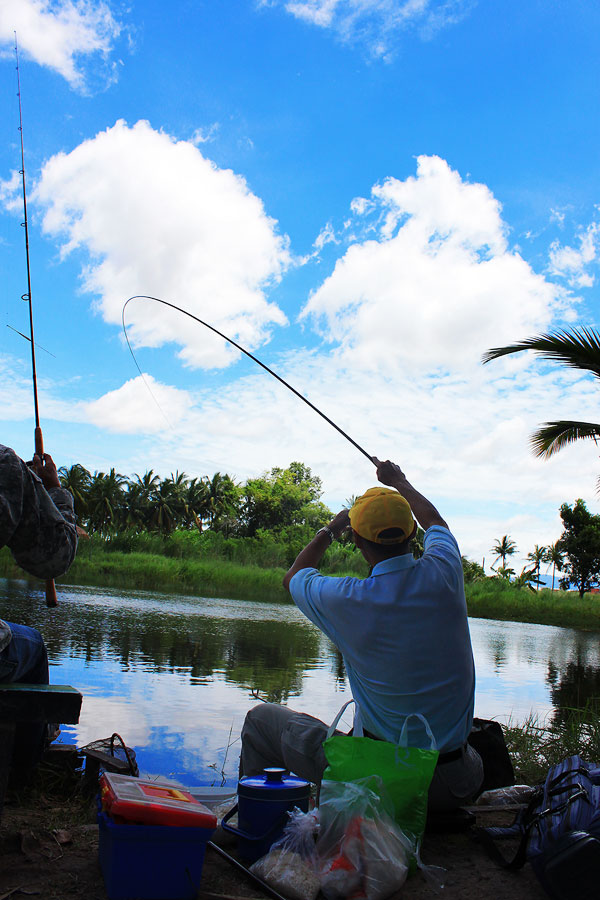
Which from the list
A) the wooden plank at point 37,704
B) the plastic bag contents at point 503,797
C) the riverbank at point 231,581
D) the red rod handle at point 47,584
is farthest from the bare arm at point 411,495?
the riverbank at point 231,581

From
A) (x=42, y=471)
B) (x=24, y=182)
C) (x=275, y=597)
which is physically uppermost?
(x=24, y=182)

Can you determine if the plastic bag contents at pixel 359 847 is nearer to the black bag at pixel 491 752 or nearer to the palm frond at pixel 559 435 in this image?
the black bag at pixel 491 752

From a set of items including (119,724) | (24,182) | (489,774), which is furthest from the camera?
(24,182)

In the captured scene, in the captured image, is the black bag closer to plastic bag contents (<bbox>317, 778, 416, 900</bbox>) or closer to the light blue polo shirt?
the light blue polo shirt

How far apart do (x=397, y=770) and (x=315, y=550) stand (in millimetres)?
839

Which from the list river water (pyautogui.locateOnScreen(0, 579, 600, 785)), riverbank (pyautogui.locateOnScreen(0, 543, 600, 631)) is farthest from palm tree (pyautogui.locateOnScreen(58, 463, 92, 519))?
river water (pyautogui.locateOnScreen(0, 579, 600, 785))

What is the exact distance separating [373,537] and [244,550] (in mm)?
30467

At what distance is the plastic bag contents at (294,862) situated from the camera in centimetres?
195

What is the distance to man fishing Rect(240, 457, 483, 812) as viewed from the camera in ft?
7.15

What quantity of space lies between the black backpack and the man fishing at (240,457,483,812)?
0.29 m

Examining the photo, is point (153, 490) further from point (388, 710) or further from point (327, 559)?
point (388, 710)

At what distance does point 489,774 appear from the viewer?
2.88 m

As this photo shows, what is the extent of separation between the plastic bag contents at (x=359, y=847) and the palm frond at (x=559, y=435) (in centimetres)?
543

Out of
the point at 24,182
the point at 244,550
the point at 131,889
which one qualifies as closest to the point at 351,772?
the point at 131,889
